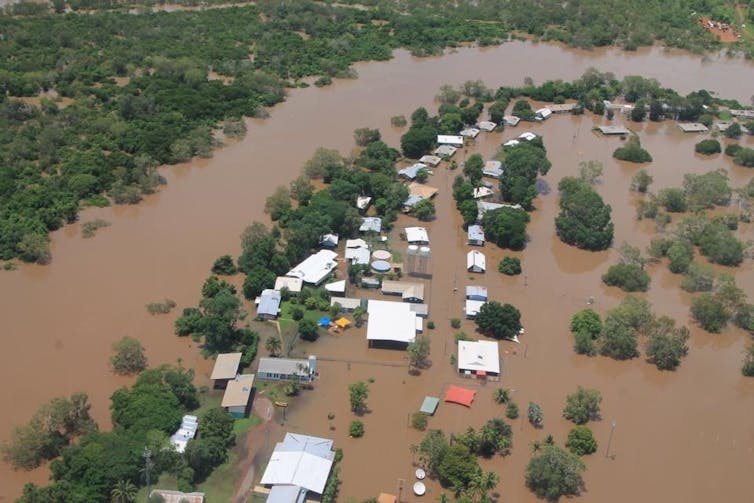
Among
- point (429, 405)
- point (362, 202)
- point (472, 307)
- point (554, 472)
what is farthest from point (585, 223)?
point (554, 472)

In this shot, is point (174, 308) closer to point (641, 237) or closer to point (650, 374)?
point (650, 374)

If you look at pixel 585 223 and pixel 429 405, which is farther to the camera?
pixel 585 223

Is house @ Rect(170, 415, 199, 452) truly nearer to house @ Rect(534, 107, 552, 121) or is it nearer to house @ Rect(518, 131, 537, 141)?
house @ Rect(518, 131, 537, 141)

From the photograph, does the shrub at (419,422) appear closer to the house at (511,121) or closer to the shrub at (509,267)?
the shrub at (509,267)

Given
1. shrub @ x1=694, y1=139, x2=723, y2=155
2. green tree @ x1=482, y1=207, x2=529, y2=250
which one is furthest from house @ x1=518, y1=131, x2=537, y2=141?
shrub @ x1=694, y1=139, x2=723, y2=155

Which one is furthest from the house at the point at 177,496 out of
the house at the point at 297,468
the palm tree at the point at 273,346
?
the palm tree at the point at 273,346

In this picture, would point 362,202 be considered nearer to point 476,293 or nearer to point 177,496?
point 476,293

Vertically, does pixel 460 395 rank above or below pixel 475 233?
below
